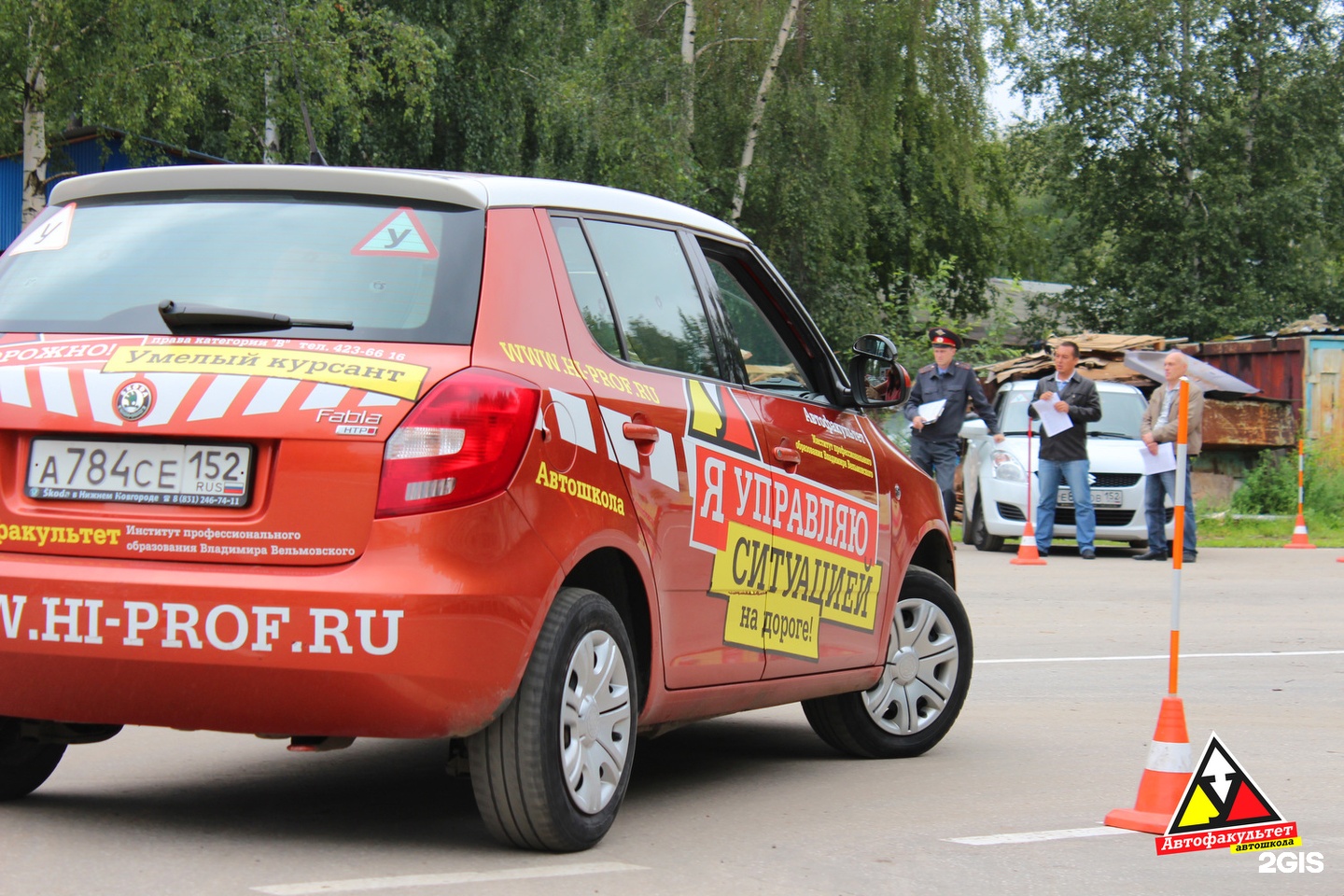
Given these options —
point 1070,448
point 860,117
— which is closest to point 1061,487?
point 1070,448

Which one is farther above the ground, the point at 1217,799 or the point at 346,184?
the point at 346,184

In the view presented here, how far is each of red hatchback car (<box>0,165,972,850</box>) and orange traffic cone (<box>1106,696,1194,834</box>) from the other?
4.21ft

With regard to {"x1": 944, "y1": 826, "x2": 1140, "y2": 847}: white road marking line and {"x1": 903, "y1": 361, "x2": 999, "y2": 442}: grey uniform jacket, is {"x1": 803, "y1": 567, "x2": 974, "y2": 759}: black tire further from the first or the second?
{"x1": 903, "y1": 361, "x2": 999, "y2": 442}: grey uniform jacket

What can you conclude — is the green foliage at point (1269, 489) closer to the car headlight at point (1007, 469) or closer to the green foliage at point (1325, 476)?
the green foliage at point (1325, 476)

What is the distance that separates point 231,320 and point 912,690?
3.14 metres

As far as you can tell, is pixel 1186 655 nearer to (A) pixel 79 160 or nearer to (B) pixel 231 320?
(B) pixel 231 320

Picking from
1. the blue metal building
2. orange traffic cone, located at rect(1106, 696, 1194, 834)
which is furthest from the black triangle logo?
the blue metal building

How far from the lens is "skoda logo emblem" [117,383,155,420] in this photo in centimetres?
424

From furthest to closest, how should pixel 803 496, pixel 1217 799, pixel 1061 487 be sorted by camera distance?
1. pixel 1061 487
2. pixel 803 496
3. pixel 1217 799

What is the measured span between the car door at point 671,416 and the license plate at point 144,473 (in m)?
0.98

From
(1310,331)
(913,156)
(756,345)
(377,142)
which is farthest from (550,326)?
(913,156)

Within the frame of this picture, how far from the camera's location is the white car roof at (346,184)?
4.58 meters

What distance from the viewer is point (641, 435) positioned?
15.9 ft

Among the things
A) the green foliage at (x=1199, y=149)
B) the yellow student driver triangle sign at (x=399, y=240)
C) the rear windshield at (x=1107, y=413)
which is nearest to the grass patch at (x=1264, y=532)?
the rear windshield at (x=1107, y=413)
